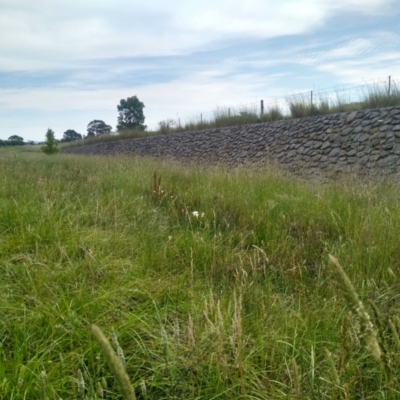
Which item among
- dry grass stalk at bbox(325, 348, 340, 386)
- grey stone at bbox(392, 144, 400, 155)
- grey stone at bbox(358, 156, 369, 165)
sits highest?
grey stone at bbox(392, 144, 400, 155)

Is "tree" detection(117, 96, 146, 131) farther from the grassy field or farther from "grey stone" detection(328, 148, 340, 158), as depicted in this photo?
the grassy field

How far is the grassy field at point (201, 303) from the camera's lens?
4.13 feet

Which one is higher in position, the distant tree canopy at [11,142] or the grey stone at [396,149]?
the distant tree canopy at [11,142]

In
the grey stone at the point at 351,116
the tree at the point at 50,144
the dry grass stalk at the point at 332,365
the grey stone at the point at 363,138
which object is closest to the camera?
the dry grass stalk at the point at 332,365

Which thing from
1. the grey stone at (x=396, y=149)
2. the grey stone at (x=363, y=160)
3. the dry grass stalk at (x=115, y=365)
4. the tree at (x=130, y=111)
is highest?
the tree at (x=130, y=111)

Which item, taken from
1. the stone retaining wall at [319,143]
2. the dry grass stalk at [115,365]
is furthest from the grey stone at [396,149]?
the dry grass stalk at [115,365]

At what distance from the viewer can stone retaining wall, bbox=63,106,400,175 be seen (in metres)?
8.31

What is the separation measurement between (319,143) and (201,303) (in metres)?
9.47

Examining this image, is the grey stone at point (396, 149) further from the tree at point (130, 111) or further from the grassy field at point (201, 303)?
the tree at point (130, 111)

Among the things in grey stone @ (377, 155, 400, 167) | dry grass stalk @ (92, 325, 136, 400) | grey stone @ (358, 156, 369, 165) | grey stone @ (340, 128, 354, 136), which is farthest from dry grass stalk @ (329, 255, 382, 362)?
grey stone @ (340, 128, 354, 136)

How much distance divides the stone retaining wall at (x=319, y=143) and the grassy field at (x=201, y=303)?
5310 millimetres

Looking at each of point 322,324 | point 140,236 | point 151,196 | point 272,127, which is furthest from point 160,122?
point 322,324

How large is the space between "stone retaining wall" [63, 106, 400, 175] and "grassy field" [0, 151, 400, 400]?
531 cm

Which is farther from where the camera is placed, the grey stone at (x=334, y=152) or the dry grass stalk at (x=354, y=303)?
the grey stone at (x=334, y=152)
